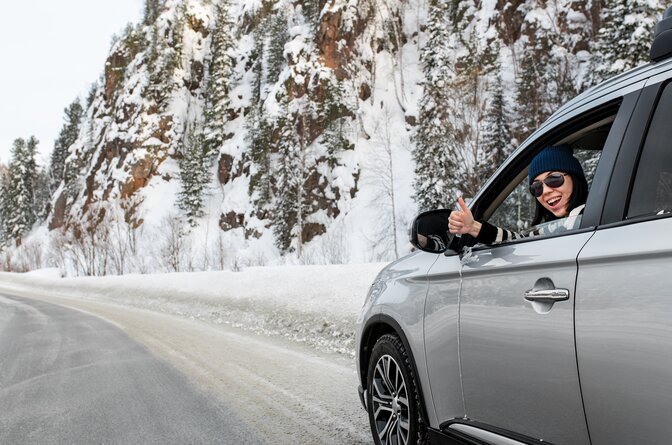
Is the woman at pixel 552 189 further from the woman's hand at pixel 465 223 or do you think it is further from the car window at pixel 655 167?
the car window at pixel 655 167

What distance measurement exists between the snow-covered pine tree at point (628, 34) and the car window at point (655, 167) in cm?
2312

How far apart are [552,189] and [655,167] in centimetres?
72

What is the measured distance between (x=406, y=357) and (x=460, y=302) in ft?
2.20

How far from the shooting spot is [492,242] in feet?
7.91

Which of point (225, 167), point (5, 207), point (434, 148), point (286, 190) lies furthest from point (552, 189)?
point (5, 207)

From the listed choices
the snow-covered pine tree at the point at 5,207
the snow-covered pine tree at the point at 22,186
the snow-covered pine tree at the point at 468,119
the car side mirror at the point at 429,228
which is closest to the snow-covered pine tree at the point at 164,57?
the snow-covered pine tree at the point at 22,186

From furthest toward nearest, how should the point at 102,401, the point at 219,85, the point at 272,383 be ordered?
the point at 219,85 < the point at 272,383 < the point at 102,401

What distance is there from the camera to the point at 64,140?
315ft

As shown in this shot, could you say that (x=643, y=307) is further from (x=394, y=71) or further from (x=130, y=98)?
(x=130, y=98)

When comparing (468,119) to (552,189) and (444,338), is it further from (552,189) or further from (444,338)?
(444,338)

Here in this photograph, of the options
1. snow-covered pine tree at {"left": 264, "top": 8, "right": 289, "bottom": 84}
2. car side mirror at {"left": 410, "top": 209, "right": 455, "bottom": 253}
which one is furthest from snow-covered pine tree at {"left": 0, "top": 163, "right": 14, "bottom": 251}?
car side mirror at {"left": 410, "top": 209, "right": 455, "bottom": 253}

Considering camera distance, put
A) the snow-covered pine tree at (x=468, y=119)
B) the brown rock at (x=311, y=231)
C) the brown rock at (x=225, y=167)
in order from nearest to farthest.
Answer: the snow-covered pine tree at (x=468, y=119), the brown rock at (x=311, y=231), the brown rock at (x=225, y=167)

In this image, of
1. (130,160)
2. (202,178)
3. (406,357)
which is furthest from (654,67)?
(130,160)

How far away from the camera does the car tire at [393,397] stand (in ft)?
9.31
